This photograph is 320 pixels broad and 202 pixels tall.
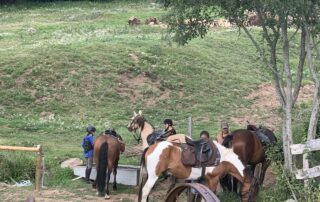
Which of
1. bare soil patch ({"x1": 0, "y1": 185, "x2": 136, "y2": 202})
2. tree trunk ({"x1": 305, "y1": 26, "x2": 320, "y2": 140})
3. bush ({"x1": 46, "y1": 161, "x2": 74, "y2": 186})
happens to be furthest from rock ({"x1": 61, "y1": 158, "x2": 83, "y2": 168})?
tree trunk ({"x1": 305, "y1": 26, "x2": 320, "y2": 140})

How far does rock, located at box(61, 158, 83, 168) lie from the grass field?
1.18ft

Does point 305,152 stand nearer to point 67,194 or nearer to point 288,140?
point 288,140

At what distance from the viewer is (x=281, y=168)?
1103cm

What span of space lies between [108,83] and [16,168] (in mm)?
9761

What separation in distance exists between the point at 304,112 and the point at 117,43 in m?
9.76

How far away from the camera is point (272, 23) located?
1144 cm

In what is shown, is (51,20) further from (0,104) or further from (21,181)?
(21,181)

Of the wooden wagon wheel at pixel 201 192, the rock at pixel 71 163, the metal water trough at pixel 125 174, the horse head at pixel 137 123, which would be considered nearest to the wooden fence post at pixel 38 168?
the metal water trough at pixel 125 174

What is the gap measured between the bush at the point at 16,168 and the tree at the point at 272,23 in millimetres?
4608

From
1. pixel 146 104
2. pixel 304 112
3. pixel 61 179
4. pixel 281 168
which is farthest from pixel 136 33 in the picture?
pixel 281 168

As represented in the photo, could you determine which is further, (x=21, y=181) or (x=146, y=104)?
(x=146, y=104)

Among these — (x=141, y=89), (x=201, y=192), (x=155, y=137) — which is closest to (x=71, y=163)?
(x=155, y=137)

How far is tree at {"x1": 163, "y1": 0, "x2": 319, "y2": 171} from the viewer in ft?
33.8

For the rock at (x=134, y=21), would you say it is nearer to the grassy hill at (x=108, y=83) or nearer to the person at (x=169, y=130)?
the grassy hill at (x=108, y=83)
